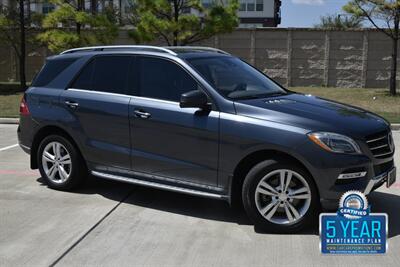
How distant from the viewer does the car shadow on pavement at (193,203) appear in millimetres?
5289

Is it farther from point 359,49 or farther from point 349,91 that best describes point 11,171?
point 359,49

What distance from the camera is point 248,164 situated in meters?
5.00

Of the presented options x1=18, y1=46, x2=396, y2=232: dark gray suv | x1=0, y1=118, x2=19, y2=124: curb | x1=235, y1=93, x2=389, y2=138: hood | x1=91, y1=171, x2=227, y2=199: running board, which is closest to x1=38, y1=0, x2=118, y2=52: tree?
x1=0, y1=118, x2=19, y2=124: curb

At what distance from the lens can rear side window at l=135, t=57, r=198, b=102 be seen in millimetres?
5391

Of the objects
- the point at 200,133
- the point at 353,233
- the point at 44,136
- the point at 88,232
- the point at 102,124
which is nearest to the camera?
the point at 353,233

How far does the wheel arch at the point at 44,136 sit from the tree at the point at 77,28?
12964 millimetres

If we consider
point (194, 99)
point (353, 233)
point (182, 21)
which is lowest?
→ point (353, 233)

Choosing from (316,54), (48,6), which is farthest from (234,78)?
(48,6)

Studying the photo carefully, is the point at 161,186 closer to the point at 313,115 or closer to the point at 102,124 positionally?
the point at 102,124

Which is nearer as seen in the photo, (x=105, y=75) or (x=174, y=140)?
(x=174, y=140)

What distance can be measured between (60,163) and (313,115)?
3.14 meters

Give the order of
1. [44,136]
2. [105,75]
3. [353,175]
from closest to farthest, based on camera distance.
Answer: [353,175] → [105,75] → [44,136]

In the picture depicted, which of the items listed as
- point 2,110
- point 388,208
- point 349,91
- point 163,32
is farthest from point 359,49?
point 388,208

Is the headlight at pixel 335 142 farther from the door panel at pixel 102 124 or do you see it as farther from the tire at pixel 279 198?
the door panel at pixel 102 124
